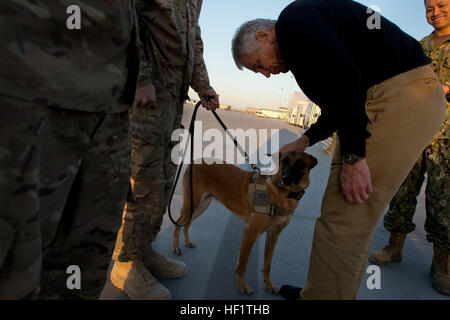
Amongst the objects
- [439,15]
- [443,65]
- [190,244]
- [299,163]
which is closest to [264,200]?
[299,163]

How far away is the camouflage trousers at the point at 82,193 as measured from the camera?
0.75 m

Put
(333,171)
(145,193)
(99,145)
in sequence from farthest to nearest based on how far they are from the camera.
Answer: (145,193), (333,171), (99,145)

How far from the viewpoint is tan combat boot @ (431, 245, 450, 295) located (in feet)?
7.16

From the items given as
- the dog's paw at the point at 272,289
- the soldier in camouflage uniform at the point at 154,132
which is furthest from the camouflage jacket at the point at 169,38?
the dog's paw at the point at 272,289

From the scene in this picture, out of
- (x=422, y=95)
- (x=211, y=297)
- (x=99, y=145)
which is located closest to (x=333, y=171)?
(x=422, y=95)

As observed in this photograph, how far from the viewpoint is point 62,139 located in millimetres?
750

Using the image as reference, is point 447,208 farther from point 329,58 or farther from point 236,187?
point 329,58

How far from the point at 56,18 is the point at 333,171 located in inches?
53.8

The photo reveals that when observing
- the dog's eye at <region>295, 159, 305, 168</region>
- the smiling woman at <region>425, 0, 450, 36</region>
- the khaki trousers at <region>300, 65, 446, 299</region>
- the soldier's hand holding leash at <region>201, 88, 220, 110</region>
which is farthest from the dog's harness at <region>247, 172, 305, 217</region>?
the smiling woman at <region>425, 0, 450, 36</region>

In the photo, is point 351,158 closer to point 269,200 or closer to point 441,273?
point 269,200

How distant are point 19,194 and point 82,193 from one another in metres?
0.26

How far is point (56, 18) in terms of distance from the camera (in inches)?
26.5

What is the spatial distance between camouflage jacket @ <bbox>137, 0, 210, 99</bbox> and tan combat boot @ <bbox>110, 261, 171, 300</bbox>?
134cm

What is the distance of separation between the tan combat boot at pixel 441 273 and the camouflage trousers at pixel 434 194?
8cm
